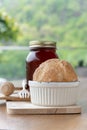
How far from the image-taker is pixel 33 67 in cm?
118

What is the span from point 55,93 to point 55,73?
56 mm

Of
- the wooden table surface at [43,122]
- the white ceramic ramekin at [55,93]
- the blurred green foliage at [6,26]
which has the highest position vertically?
the blurred green foliage at [6,26]

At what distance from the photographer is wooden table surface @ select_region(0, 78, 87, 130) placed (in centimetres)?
76

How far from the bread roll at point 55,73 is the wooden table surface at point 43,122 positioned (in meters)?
0.11

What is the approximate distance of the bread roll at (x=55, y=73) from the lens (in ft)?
3.22

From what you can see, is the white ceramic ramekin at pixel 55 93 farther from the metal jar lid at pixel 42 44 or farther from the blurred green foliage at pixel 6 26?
the blurred green foliage at pixel 6 26

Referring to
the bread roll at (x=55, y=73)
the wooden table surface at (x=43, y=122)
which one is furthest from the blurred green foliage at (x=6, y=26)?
the wooden table surface at (x=43, y=122)

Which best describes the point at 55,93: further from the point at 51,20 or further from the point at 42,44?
the point at 51,20

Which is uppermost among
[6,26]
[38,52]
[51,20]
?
[51,20]

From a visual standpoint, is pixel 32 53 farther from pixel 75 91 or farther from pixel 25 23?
pixel 25 23

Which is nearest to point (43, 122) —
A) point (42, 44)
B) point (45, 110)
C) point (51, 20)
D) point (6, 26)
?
point (45, 110)

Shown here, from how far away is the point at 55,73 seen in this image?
982mm

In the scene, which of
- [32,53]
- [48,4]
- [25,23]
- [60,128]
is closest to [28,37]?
[25,23]

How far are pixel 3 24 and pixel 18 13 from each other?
9.00 feet
